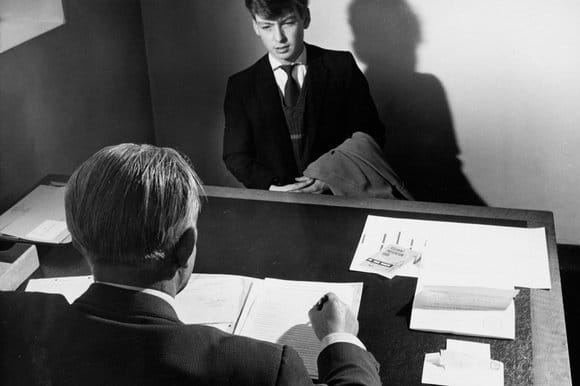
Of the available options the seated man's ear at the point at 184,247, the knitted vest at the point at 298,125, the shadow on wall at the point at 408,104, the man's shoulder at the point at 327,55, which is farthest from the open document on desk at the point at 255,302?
the shadow on wall at the point at 408,104

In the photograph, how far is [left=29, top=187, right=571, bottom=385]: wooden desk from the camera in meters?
1.76

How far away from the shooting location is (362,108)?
3311 millimetres

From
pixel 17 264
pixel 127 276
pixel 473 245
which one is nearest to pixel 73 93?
pixel 17 264

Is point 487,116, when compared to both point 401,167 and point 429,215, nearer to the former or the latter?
point 401,167

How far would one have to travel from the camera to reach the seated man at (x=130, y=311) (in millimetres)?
1312

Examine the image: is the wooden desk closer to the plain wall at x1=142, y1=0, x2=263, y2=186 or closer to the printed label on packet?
the printed label on packet

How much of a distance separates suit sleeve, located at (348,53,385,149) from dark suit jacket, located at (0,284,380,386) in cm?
199

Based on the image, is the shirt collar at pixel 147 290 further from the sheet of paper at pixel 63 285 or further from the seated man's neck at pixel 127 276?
the sheet of paper at pixel 63 285

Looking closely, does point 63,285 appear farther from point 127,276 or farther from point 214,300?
point 127,276

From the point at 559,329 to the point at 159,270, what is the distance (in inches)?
37.4

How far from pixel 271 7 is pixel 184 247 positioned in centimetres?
180

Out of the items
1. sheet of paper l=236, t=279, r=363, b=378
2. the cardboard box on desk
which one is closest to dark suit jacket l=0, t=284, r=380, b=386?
sheet of paper l=236, t=279, r=363, b=378

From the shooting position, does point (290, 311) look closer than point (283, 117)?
Yes

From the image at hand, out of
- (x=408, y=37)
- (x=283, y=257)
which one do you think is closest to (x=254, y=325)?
(x=283, y=257)
